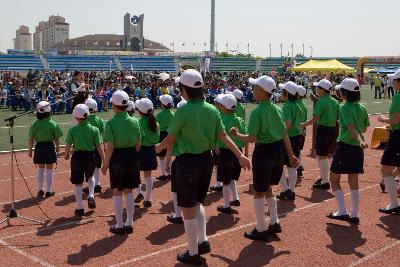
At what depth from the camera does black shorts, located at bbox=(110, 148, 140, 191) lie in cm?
702

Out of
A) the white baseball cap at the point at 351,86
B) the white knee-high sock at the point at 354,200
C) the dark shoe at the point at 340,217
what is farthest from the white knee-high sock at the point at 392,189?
the white baseball cap at the point at 351,86

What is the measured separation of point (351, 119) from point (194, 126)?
9.25 feet

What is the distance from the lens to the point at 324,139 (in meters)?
9.73

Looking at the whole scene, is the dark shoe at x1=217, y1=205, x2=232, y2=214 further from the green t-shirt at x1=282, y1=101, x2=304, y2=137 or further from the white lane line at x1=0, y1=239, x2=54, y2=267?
the white lane line at x1=0, y1=239, x2=54, y2=267

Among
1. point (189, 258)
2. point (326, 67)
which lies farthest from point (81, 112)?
point (326, 67)

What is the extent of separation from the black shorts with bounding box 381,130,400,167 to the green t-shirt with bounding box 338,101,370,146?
0.83 m

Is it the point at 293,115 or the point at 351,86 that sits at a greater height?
the point at 351,86

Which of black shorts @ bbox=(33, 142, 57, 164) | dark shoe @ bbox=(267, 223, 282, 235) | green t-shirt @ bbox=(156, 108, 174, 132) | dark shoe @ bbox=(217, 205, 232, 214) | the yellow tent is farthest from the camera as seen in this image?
the yellow tent

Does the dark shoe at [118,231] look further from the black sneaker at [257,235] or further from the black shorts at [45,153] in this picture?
the black shorts at [45,153]

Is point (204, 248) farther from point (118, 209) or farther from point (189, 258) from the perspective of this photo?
point (118, 209)

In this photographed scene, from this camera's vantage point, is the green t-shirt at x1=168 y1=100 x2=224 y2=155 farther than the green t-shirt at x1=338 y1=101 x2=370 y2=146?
No

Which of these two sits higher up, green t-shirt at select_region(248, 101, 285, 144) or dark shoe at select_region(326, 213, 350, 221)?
green t-shirt at select_region(248, 101, 285, 144)

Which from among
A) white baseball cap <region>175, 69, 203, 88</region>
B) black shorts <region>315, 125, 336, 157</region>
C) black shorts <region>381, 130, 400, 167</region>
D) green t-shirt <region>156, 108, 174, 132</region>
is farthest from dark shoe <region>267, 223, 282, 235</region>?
green t-shirt <region>156, 108, 174, 132</region>

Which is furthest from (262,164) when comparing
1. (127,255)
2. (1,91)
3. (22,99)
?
(1,91)
